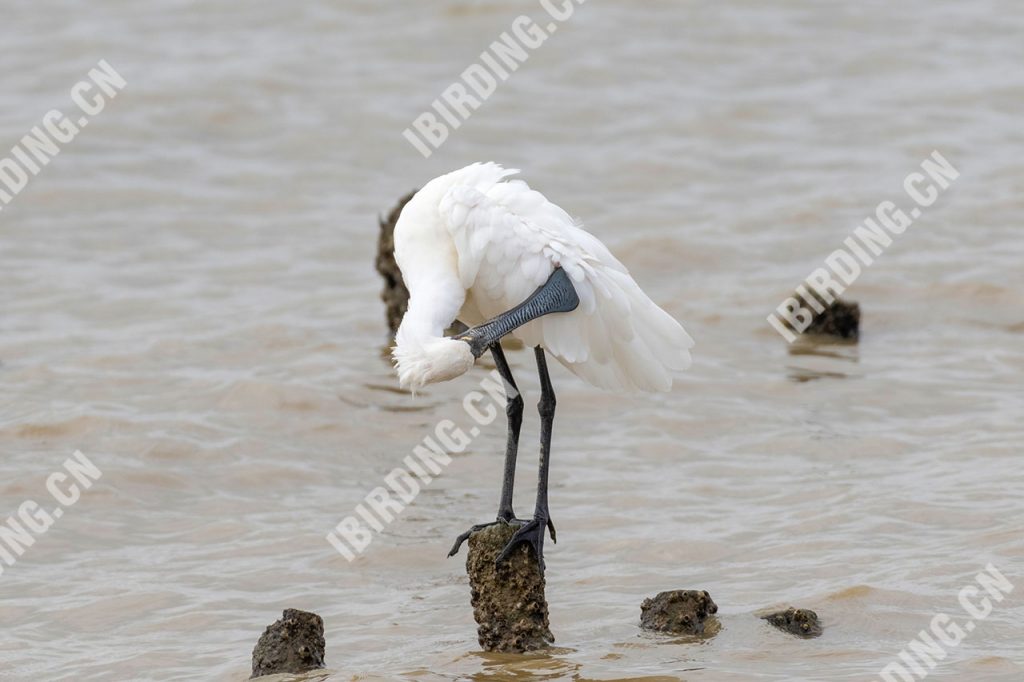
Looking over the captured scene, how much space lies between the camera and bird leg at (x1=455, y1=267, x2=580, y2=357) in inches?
276

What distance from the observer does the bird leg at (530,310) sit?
702cm

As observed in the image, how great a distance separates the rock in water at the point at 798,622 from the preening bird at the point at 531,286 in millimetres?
1313

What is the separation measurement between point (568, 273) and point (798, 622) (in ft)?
7.36

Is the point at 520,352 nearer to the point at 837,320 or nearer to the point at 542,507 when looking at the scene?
the point at 837,320

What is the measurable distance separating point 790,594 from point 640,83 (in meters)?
13.8

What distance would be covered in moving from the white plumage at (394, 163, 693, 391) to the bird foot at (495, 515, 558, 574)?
0.85 metres

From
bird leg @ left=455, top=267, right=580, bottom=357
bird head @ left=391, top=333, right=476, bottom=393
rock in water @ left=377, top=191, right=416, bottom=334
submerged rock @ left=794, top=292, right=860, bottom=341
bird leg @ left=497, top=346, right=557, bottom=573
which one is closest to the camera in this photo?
bird head @ left=391, top=333, right=476, bottom=393

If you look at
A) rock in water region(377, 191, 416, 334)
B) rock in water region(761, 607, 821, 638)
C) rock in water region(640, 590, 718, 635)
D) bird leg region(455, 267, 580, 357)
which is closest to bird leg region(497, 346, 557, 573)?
bird leg region(455, 267, 580, 357)

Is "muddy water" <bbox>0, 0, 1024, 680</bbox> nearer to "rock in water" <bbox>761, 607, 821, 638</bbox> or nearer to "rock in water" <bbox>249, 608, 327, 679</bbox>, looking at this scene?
"rock in water" <bbox>761, 607, 821, 638</bbox>

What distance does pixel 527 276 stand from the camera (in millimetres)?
7961

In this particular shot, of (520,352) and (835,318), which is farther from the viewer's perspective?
(520,352)

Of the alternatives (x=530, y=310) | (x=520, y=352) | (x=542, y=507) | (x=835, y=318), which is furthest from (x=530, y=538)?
(x=835, y=318)

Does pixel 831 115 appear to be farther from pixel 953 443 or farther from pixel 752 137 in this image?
pixel 953 443

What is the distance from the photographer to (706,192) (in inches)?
717
